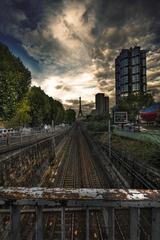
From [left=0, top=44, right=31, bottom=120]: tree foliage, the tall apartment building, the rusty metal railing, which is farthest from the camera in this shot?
the tall apartment building

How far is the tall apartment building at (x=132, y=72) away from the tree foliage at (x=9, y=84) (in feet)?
254

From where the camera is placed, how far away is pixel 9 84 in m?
17.7

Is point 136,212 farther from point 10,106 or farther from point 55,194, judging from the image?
point 10,106

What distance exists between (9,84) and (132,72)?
86391mm

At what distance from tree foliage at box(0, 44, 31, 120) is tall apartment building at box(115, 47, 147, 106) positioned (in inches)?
3049

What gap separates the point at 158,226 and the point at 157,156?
963 centimetres

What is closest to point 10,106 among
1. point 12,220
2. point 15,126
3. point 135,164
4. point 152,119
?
point 135,164

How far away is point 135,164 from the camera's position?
8.81 metres

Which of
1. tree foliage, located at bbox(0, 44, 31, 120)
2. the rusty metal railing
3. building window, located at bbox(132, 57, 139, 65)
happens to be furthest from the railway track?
building window, located at bbox(132, 57, 139, 65)

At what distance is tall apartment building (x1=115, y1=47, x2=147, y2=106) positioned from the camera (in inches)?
3580

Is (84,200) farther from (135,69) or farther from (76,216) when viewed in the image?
(135,69)

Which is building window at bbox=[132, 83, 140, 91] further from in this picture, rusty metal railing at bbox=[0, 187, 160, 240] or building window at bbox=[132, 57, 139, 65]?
rusty metal railing at bbox=[0, 187, 160, 240]

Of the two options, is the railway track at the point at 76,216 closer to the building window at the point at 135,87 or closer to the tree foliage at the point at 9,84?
the tree foliage at the point at 9,84

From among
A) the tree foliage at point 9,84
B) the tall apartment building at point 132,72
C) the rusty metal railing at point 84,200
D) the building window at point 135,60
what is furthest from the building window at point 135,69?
the rusty metal railing at point 84,200
